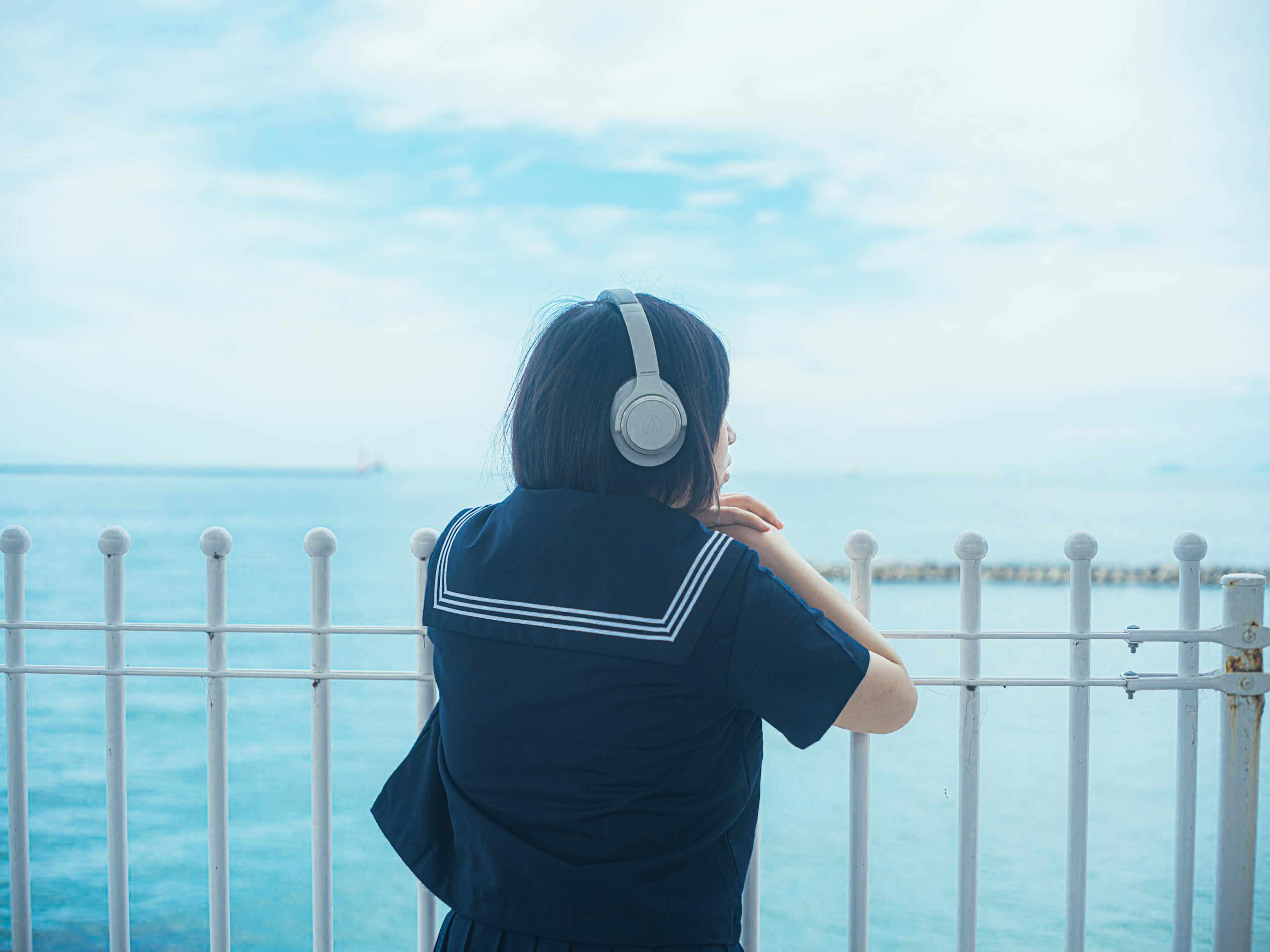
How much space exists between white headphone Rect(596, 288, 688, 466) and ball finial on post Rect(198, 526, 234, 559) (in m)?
1.03

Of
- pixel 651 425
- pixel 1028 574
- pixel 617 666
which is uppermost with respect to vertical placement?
pixel 651 425

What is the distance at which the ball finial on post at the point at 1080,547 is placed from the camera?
1.41m

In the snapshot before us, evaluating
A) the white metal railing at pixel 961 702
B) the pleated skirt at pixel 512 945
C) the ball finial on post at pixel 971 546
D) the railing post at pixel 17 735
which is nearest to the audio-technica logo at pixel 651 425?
the pleated skirt at pixel 512 945

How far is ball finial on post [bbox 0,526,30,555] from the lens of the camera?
163 centimetres

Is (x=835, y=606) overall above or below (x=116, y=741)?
above

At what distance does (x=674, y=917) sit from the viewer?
86cm

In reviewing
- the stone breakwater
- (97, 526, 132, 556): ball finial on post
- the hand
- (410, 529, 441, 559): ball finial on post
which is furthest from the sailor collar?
the stone breakwater

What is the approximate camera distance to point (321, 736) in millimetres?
1533

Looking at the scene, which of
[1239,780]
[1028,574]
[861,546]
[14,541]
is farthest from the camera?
[1028,574]

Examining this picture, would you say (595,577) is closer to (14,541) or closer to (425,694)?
(425,694)

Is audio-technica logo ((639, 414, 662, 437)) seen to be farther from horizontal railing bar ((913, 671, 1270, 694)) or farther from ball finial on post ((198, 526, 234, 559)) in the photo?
ball finial on post ((198, 526, 234, 559))

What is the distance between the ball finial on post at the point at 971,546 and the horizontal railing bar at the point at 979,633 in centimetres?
13

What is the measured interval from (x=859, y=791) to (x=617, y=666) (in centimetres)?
86

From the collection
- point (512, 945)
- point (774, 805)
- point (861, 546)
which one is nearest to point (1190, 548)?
point (861, 546)
